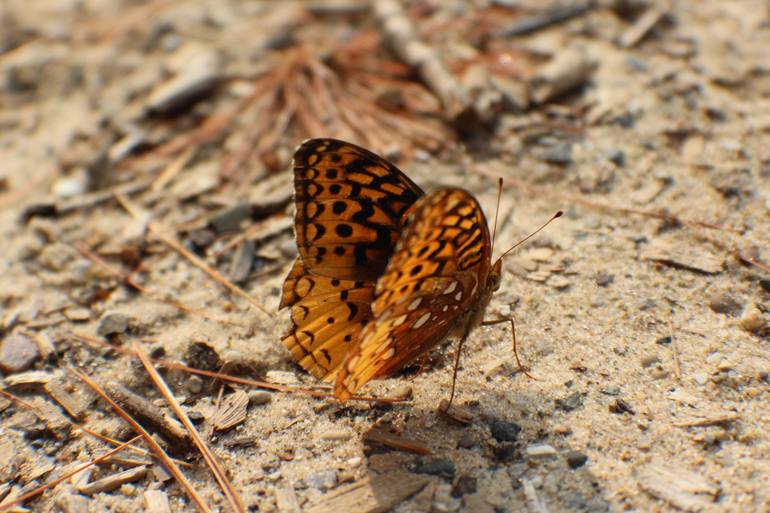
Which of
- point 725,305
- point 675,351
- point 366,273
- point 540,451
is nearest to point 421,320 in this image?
point 366,273

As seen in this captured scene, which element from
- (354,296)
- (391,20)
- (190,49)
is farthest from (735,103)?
(190,49)

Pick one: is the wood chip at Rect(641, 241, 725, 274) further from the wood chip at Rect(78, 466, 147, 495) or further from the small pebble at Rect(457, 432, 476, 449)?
the wood chip at Rect(78, 466, 147, 495)

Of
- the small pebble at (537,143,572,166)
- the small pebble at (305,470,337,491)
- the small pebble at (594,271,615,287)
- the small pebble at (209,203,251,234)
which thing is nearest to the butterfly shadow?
the small pebble at (305,470,337,491)

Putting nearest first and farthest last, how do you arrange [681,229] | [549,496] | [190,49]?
1. [549,496]
2. [681,229]
3. [190,49]

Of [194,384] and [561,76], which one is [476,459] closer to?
[194,384]

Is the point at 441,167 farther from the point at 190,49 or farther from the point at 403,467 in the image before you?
the point at 190,49

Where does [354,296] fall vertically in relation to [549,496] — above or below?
above

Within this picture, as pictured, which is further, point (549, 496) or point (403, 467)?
point (403, 467)
